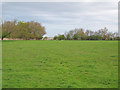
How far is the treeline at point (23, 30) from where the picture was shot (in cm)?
5831

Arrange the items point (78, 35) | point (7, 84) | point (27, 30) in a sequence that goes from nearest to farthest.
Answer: point (7, 84), point (27, 30), point (78, 35)

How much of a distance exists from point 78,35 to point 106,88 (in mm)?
75369

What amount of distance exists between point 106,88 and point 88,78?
105cm

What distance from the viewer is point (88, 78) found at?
5.44 meters

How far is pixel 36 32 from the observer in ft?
251

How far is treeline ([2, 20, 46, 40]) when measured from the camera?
5831 centimetres

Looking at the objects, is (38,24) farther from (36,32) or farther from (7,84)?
(7,84)

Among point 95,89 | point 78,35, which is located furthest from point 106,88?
point 78,35

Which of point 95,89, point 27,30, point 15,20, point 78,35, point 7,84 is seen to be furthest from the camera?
point 78,35

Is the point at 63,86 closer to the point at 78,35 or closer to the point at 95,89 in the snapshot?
the point at 95,89

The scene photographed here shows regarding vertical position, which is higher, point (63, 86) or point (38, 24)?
point (38, 24)

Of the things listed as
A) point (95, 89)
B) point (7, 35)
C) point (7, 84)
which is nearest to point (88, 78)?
point (95, 89)

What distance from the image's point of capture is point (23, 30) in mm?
70125

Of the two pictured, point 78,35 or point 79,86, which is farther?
point 78,35
